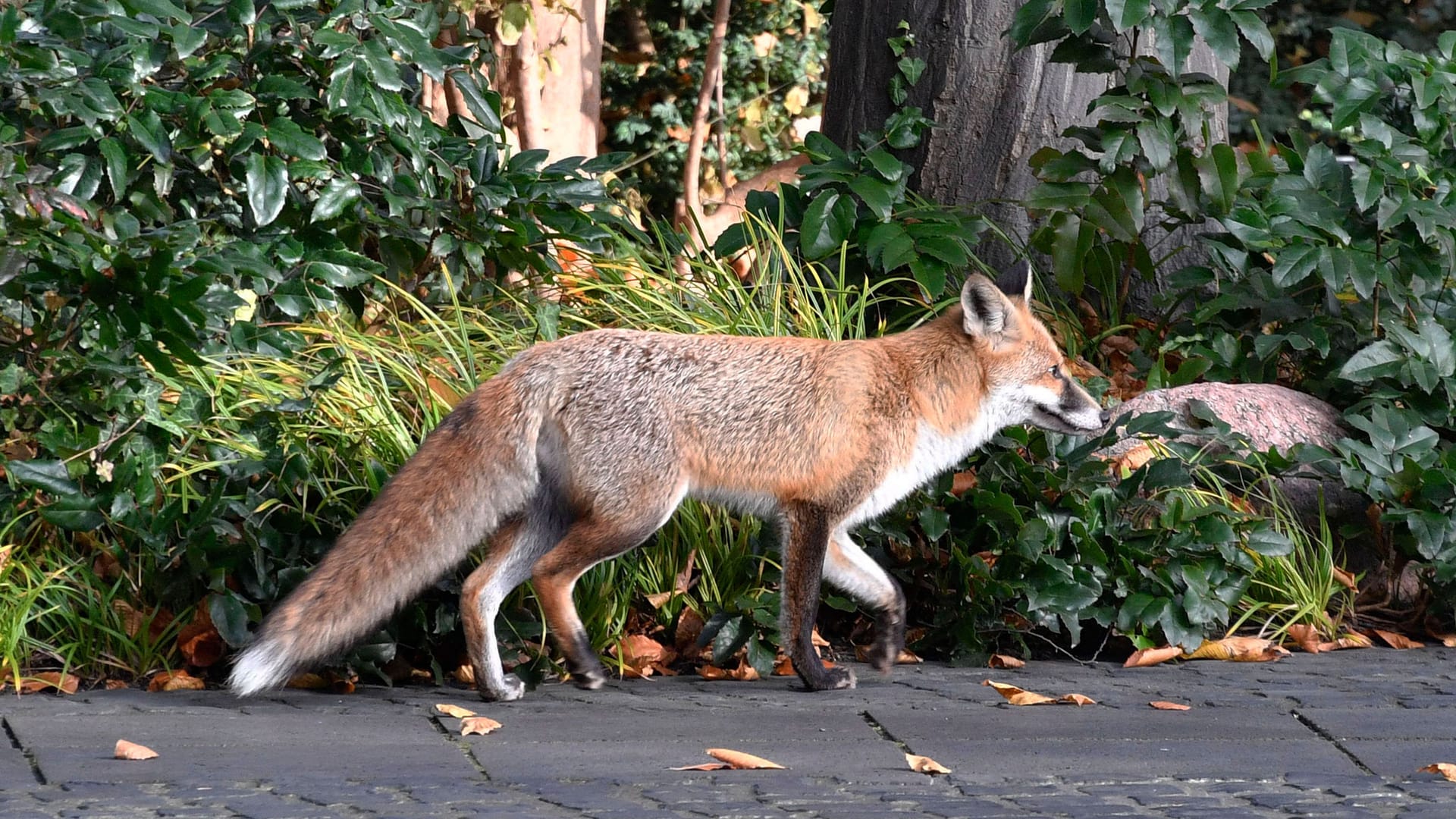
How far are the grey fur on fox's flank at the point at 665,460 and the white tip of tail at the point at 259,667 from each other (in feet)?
0.28

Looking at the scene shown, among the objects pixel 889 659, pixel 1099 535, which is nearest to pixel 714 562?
pixel 889 659

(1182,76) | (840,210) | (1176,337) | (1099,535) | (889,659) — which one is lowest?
(889,659)

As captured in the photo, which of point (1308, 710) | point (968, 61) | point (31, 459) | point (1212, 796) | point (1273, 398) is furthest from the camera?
point (968, 61)

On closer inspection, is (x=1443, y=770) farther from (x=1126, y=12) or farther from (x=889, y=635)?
(x=1126, y=12)

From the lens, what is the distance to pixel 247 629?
5305mm

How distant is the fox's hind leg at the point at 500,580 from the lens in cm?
515

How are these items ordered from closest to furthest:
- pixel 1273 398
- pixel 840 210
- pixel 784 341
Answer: pixel 784 341 < pixel 1273 398 < pixel 840 210

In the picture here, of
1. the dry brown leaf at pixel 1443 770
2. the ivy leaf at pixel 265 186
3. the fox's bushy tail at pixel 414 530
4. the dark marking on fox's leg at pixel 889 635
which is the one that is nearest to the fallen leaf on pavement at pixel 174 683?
the fox's bushy tail at pixel 414 530

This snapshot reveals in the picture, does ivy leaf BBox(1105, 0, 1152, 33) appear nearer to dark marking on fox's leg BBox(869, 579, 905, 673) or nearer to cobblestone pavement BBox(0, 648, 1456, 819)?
dark marking on fox's leg BBox(869, 579, 905, 673)

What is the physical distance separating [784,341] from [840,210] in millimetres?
2125

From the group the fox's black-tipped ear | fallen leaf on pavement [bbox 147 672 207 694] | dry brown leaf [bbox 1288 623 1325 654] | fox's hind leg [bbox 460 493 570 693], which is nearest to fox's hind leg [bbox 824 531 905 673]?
fox's hind leg [bbox 460 493 570 693]

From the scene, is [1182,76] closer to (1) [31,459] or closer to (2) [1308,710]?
(2) [1308,710]

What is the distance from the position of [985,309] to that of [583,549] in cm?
178

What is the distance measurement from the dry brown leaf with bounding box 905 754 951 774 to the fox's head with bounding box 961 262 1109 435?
1864mm
